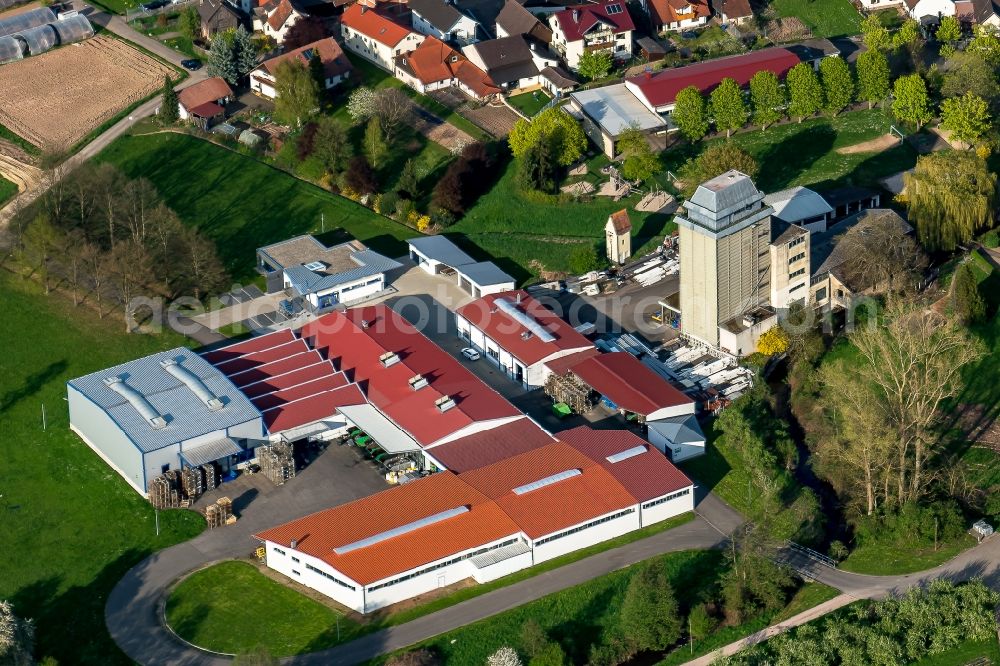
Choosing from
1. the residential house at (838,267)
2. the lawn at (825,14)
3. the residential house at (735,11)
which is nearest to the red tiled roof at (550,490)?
the residential house at (838,267)

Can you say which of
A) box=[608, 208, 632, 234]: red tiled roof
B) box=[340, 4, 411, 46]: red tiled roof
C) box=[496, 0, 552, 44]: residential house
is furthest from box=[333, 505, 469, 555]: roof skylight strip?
box=[340, 4, 411, 46]: red tiled roof

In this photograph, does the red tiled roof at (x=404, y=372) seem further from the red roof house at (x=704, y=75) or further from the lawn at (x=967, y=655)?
the red roof house at (x=704, y=75)

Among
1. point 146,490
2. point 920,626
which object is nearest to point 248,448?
point 146,490

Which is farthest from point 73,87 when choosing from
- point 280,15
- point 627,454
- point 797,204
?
point 627,454

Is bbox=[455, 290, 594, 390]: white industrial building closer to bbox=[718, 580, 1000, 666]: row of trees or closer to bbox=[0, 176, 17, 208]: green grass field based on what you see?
bbox=[718, 580, 1000, 666]: row of trees

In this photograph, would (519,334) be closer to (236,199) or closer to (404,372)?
(404,372)

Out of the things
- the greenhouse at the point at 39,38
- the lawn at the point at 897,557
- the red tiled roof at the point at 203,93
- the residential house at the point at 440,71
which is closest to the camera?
the lawn at the point at 897,557
